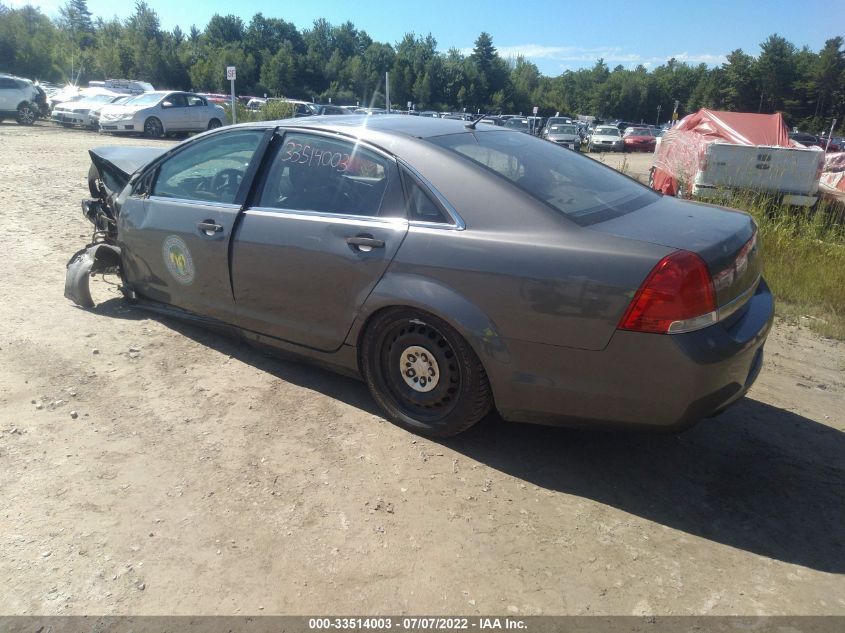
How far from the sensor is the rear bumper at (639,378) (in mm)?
2533

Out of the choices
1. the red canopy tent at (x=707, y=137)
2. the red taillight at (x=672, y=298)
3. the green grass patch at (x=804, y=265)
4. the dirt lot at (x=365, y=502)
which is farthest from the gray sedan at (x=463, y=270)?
the red canopy tent at (x=707, y=137)

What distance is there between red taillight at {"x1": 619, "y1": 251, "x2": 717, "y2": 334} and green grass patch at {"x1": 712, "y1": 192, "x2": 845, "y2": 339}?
3.11 metres

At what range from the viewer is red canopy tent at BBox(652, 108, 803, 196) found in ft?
32.5

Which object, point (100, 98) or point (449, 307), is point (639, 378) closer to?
point (449, 307)

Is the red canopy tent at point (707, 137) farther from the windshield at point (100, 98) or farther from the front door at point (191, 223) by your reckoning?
the windshield at point (100, 98)

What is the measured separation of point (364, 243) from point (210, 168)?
5.24ft

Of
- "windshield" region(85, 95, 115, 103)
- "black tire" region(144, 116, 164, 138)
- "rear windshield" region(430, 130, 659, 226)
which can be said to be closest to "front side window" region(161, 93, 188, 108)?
"black tire" region(144, 116, 164, 138)

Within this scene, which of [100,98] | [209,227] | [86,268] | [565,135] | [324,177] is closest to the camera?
[324,177]

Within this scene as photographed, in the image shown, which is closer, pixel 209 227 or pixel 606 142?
pixel 209 227

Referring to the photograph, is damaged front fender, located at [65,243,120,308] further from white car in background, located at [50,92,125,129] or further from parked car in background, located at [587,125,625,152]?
parked car in background, located at [587,125,625,152]

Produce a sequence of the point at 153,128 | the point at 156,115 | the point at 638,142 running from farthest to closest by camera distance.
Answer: the point at 638,142 → the point at 153,128 → the point at 156,115

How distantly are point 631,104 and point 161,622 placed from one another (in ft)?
343

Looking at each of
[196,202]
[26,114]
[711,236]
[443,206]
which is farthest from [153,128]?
[711,236]

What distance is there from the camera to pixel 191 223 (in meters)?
3.98
